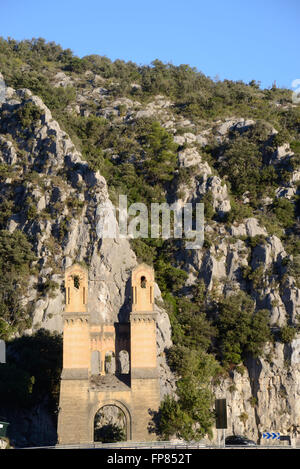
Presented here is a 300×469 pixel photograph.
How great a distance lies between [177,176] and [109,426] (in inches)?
1313

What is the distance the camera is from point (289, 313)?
59.4 meters

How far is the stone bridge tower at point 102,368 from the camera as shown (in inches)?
1641

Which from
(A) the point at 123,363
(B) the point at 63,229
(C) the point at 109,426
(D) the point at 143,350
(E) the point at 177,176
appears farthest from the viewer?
(E) the point at 177,176

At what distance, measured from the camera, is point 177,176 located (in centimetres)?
7519

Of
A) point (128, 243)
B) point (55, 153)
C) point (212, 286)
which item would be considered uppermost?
point (55, 153)

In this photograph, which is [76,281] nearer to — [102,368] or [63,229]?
[102,368]

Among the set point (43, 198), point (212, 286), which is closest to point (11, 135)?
point (43, 198)

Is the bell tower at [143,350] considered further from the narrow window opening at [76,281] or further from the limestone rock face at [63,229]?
the limestone rock face at [63,229]

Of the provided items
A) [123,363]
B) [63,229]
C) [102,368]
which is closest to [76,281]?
[102,368]

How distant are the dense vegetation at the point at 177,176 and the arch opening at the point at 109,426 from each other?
4.45 m

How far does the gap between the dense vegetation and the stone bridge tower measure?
6.86ft

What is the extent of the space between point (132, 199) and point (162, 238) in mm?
7774

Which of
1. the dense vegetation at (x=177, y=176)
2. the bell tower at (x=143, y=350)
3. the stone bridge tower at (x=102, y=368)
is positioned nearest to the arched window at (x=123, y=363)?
the dense vegetation at (x=177, y=176)

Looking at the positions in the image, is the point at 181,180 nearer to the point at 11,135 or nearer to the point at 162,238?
the point at 162,238
